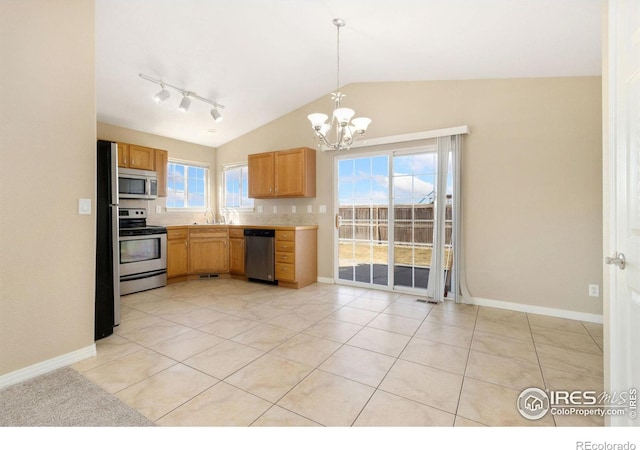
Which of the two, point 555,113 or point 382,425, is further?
point 555,113

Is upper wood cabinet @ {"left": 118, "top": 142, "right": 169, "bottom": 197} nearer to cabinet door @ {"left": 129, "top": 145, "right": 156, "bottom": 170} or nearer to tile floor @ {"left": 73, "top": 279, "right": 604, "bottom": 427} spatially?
cabinet door @ {"left": 129, "top": 145, "right": 156, "bottom": 170}

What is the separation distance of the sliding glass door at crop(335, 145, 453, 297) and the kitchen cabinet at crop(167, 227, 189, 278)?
8.03 ft

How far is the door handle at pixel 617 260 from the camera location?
117cm

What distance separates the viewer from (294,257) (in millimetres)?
4180

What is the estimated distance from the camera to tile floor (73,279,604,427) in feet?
5.14

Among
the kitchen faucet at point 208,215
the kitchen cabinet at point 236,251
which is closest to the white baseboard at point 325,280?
the kitchen cabinet at point 236,251

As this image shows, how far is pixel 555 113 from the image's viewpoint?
9.84ft

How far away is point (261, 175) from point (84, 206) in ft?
9.59

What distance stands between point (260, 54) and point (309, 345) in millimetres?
3188

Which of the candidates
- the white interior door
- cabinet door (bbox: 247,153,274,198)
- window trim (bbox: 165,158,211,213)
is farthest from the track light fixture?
the white interior door

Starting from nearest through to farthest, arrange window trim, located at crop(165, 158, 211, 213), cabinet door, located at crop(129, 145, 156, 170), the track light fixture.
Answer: the track light fixture → cabinet door, located at crop(129, 145, 156, 170) → window trim, located at crop(165, 158, 211, 213)
